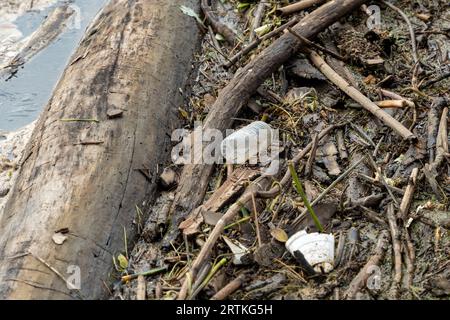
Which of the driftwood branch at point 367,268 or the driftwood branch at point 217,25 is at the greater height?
the driftwood branch at point 217,25

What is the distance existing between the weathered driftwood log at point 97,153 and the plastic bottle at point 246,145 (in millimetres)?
408

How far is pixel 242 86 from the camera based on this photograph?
378cm

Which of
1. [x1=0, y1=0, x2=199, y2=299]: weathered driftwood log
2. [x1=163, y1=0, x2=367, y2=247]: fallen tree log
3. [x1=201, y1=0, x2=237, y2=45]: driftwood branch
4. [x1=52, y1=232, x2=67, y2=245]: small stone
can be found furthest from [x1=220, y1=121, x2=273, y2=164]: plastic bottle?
[x1=201, y1=0, x2=237, y2=45]: driftwood branch

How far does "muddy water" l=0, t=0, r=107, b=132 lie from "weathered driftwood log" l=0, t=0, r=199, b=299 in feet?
2.27

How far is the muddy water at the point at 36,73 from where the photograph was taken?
4598 millimetres

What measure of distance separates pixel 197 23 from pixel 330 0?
1.05 meters

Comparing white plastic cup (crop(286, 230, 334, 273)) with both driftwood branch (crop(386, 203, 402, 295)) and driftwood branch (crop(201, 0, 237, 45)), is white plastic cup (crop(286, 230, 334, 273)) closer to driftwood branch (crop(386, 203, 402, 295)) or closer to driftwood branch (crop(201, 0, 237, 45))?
driftwood branch (crop(386, 203, 402, 295))

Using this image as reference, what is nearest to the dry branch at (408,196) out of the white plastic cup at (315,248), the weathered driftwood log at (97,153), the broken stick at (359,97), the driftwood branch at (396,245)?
the driftwood branch at (396,245)

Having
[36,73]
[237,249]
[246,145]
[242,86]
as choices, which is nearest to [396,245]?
[237,249]

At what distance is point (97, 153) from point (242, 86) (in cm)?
106

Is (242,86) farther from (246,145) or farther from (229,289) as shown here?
(229,289)

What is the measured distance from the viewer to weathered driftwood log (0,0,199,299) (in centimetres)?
286

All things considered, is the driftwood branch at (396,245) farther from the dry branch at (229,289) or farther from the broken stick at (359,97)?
the dry branch at (229,289)
